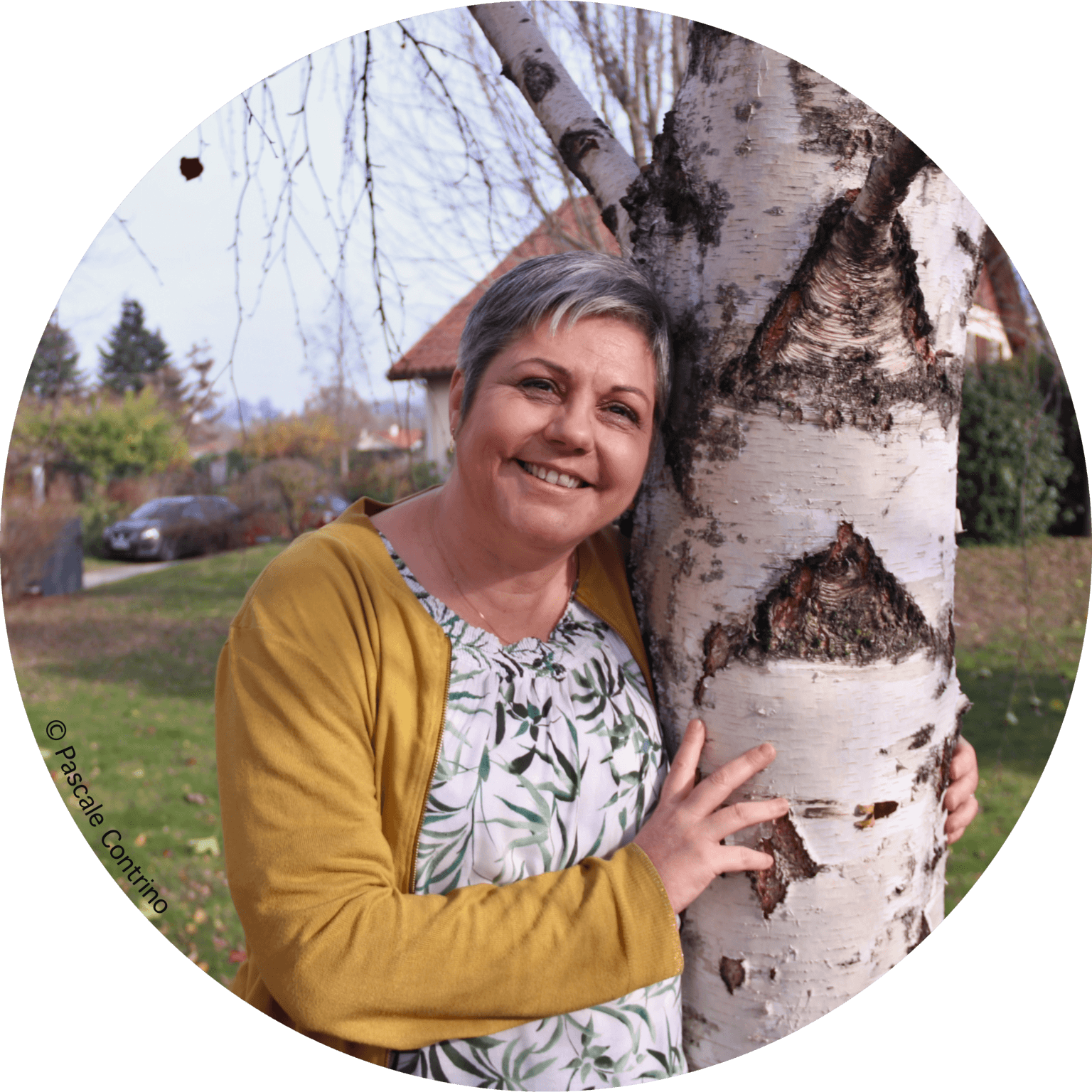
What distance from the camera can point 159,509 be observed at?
12938 mm

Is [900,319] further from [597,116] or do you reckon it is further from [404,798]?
[404,798]

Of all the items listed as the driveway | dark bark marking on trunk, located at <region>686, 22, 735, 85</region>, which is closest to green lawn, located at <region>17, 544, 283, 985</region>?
the driveway

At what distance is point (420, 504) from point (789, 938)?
1.05 meters

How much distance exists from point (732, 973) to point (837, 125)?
148 centimetres

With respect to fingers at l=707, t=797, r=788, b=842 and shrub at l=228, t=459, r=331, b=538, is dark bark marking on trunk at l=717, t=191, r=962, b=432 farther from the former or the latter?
shrub at l=228, t=459, r=331, b=538

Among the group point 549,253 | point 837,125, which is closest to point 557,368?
point 837,125

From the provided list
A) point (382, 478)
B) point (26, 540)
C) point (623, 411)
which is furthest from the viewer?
point (382, 478)

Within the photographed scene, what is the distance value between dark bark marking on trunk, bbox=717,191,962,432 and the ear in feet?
1.88

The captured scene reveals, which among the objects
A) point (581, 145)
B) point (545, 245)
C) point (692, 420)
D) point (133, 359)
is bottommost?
point (692, 420)

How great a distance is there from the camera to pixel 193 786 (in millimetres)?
5367

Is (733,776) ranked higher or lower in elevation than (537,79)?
lower

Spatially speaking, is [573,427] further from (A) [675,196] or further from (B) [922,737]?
(B) [922,737]

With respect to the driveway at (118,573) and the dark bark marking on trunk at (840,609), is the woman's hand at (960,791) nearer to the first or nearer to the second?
the dark bark marking on trunk at (840,609)

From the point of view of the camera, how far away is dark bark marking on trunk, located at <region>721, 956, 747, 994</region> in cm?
132
